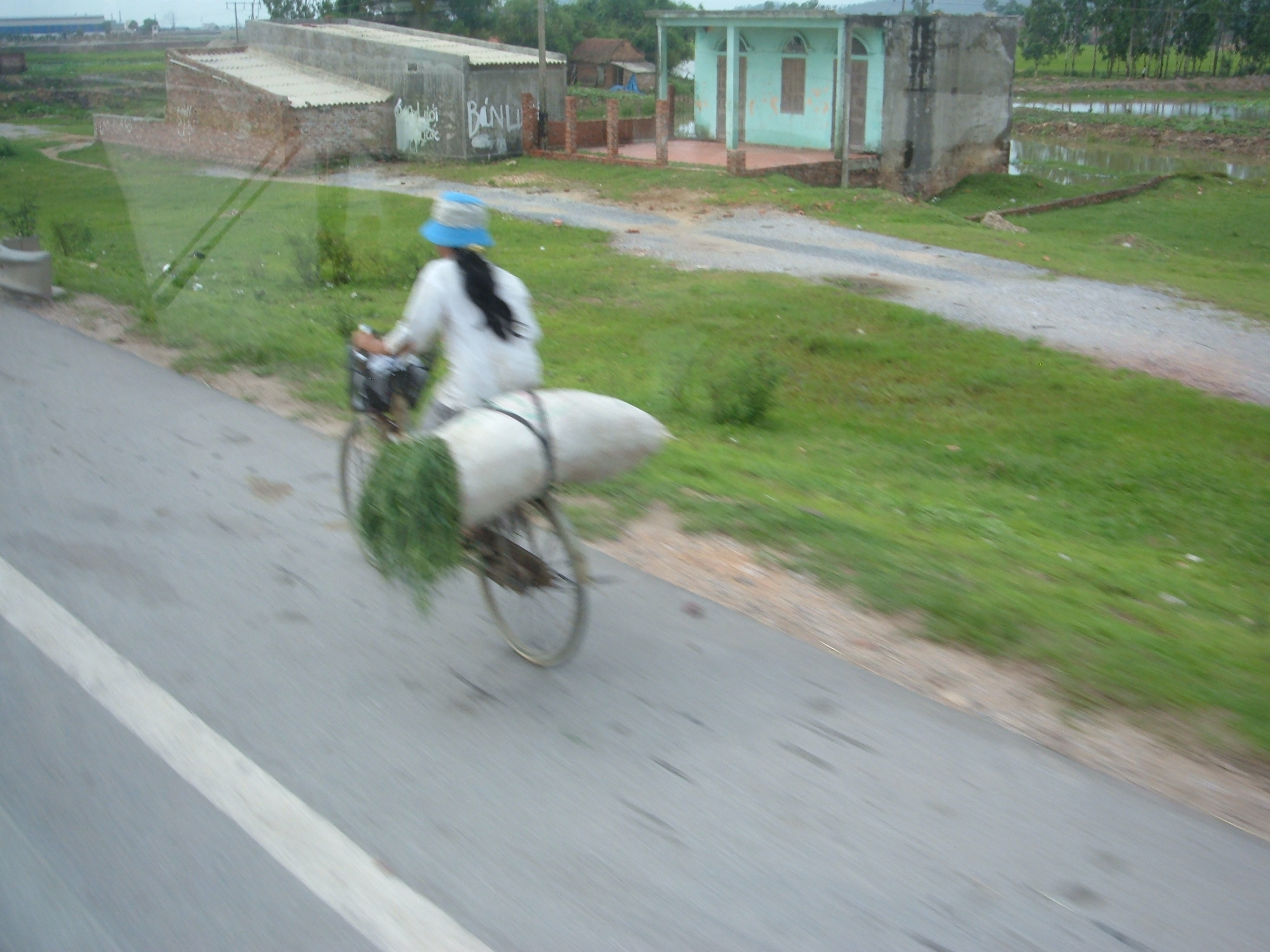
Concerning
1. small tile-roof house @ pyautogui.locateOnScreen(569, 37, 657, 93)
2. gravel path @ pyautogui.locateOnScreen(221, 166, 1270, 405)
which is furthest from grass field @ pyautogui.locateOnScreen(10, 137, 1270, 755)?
small tile-roof house @ pyautogui.locateOnScreen(569, 37, 657, 93)

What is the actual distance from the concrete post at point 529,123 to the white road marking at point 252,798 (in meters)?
27.4

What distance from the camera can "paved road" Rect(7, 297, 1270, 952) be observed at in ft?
10.2

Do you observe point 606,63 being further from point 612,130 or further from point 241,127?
point 241,127

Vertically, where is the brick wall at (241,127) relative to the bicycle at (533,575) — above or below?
above

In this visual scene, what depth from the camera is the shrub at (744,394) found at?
9219mm

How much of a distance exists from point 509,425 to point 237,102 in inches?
903

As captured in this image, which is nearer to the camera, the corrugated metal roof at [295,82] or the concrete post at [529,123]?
the corrugated metal roof at [295,82]

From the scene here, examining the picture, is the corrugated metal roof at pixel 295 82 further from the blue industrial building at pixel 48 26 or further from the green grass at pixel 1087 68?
the green grass at pixel 1087 68

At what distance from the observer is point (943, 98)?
29.4 meters

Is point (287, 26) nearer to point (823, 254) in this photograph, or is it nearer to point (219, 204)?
point (219, 204)

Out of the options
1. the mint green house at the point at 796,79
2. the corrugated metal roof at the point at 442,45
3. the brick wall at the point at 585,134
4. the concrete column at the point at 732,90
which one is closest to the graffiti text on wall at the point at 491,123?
the brick wall at the point at 585,134

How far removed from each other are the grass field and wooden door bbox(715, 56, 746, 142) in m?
15.1

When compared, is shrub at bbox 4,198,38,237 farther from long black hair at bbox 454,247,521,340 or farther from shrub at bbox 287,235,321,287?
long black hair at bbox 454,247,521,340

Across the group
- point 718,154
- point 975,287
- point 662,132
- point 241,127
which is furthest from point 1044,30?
point 975,287
